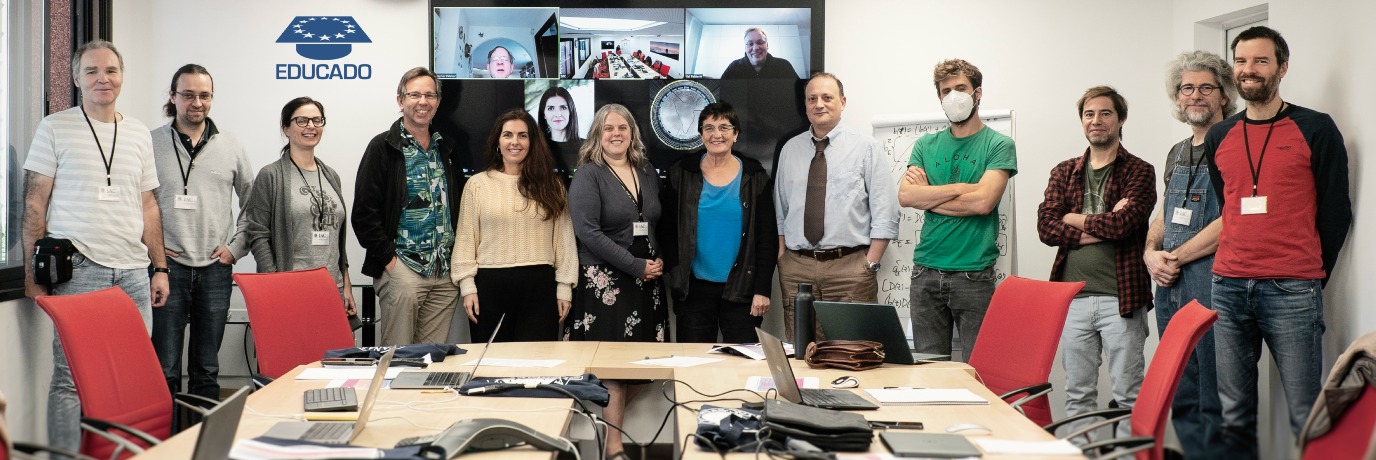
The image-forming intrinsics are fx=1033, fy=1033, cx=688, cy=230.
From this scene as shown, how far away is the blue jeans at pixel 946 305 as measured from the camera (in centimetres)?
465

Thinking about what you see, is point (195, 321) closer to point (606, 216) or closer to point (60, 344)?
point (60, 344)

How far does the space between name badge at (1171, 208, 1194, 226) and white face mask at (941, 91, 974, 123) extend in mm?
964

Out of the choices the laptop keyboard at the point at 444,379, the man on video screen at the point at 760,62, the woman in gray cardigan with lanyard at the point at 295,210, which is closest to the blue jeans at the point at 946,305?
the man on video screen at the point at 760,62

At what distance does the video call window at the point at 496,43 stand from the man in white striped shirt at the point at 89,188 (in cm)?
175

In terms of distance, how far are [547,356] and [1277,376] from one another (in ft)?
10.3

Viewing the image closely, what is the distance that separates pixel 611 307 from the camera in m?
4.77

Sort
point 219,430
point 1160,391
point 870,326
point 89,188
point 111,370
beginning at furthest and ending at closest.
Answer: point 89,188
point 870,326
point 111,370
point 1160,391
point 219,430

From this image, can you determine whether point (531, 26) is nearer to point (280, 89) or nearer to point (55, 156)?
point (280, 89)

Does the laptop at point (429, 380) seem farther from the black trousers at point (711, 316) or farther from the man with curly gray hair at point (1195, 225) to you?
the man with curly gray hair at point (1195, 225)

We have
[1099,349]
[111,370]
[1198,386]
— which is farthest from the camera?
[1099,349]

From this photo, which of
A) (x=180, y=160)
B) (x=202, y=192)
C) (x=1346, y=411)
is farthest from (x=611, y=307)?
(x=1346, y=411)

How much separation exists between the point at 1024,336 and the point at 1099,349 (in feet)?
4.36

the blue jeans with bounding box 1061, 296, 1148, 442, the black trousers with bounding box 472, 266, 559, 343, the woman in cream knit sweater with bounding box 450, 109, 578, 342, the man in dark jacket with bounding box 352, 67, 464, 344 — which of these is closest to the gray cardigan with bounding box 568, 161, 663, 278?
the woman in cream knit sweater with bounding box 450, 109, 578, 342

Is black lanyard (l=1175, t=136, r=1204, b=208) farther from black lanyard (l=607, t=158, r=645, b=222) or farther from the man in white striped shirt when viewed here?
the man in white striped shirt
